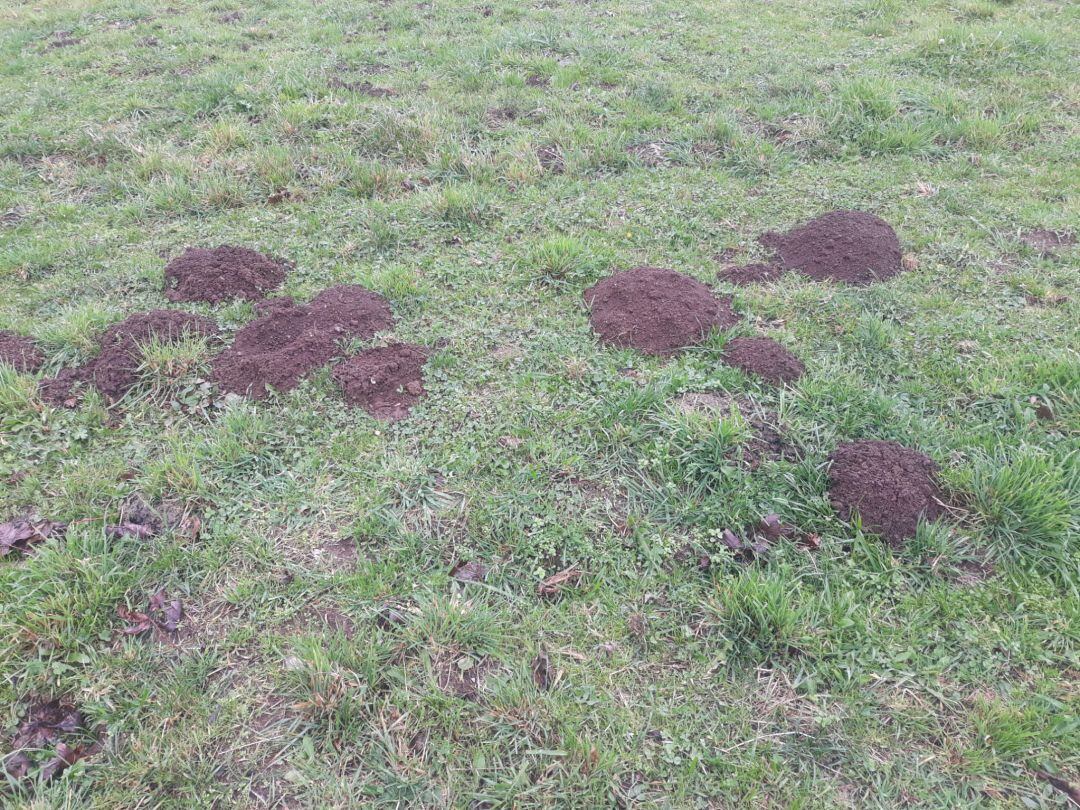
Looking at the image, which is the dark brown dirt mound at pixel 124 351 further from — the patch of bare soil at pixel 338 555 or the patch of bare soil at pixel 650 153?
the patch of bare soil at pixel 650 153

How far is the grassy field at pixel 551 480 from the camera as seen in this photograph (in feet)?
8.17

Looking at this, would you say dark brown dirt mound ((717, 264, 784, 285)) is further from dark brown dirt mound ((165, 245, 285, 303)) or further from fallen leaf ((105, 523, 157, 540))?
fallen leaf ((105, 523, 157, 540))

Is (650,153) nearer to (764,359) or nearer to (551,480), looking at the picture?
(764,359)

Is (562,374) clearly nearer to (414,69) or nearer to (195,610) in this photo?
(195,610)

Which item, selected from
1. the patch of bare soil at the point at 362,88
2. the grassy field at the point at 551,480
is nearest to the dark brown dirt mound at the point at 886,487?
the grassy field at the point at 551,480

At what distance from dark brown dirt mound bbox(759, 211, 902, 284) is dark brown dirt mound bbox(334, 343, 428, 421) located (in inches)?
116

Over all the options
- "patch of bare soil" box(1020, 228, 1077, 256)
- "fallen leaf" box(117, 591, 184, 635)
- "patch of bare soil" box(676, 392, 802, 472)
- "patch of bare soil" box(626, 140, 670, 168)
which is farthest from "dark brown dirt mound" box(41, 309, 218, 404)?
"patch of bare soil" box(1020, 228, 1077, 256)

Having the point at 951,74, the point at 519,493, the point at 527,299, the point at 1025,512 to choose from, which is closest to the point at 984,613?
the point at 1025,512

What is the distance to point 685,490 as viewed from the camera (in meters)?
3.37

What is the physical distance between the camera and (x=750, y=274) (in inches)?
191

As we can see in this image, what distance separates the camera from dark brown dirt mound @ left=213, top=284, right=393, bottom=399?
399 centimetres

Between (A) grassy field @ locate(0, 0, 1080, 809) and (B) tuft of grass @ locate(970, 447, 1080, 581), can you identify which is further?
(B) tuft of grass @ locate(970, 447, 1080, 581)

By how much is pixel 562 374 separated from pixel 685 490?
1103 millimetres

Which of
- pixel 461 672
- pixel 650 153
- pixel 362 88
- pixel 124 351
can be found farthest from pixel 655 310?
pixel 362 88
